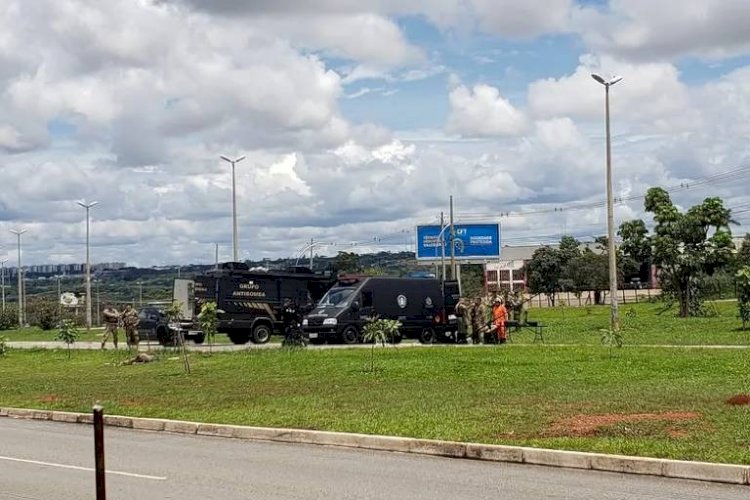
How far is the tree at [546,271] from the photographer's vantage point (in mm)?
111250

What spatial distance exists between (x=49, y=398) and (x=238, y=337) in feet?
56.0

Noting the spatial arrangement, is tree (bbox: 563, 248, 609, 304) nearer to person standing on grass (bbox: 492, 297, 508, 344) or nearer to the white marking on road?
person standing on grass (bbox: 492, 297, 508, 344)

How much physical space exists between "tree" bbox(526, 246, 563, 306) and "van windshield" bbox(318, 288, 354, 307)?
79.2 meters

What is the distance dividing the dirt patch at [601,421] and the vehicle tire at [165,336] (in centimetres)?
2456

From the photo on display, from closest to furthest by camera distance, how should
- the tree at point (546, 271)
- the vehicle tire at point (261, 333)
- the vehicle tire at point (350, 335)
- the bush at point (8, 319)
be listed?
1. the vehicle tire at point (350, 335)
2. the vehicle tire at point (261, 333)
3. the bush at point (8, 319)
4. the tree at point (546, 271)

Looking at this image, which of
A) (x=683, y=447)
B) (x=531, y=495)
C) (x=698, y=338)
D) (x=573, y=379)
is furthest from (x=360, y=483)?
(x=698, y=338)

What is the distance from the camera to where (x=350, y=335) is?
32500 mm

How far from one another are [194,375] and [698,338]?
51.0 feet

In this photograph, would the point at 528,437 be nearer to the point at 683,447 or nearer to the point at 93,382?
the point at 683,447

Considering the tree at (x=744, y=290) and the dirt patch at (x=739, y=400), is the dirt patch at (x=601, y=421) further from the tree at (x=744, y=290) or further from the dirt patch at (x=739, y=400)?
the tree at (x=744, y=290)

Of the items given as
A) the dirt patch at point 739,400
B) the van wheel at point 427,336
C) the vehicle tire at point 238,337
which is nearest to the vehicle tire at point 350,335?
the van wheel at point 427,336

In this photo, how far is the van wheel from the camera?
34844 mm

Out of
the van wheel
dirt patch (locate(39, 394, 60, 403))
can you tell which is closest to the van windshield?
the van wheel

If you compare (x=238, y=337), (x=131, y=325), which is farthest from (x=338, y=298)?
(x=131, y=325)
